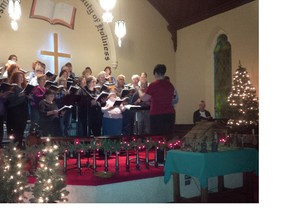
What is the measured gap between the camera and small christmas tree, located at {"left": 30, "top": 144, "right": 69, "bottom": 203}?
142 inches

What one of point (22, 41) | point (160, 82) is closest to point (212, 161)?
point (160, 82)

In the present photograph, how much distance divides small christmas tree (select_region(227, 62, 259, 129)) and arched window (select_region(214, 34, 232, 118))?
1.59 metres

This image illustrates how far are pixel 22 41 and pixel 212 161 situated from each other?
6510 millimetres

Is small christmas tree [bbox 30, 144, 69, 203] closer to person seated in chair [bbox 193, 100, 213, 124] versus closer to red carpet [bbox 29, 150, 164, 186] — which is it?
red carpet [bbox 29, 150, 164, 186]

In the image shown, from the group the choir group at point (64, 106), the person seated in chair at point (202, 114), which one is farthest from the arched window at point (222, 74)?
the choir group at point (64, 106)

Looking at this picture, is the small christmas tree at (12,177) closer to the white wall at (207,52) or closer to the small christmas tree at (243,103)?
the small christmas tree at (243,103)

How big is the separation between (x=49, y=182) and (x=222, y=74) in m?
7.88

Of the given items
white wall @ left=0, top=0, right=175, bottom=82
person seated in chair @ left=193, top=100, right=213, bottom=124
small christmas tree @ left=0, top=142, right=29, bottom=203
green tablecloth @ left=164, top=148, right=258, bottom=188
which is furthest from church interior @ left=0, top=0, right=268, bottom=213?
small christmas tree @ left=0, top=142, right=29, bottom=203

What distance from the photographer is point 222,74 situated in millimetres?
10617

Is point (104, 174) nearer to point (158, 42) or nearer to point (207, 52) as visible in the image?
point (207, 52)

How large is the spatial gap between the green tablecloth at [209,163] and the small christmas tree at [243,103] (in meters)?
4.02

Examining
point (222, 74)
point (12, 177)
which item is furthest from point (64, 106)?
point (222, 74)

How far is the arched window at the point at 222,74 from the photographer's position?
34.1 feet
